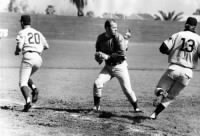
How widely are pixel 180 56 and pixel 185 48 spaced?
0.15m

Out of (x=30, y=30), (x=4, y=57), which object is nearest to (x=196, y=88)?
(x=30, y=30)

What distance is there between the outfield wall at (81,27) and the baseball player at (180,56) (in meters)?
25.0

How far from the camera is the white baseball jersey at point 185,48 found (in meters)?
6.96

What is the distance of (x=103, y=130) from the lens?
638 centimetres

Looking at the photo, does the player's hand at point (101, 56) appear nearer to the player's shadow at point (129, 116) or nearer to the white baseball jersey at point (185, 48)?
the player's shadow at point (129, 116)

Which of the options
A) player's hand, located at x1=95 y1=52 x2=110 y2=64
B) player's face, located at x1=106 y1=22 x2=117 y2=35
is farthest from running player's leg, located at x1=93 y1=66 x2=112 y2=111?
player's face, located at x1=106 y1=22 x2=117 y2=35

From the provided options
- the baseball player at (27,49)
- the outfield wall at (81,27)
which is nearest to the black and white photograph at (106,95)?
the baseball player at (27,49)

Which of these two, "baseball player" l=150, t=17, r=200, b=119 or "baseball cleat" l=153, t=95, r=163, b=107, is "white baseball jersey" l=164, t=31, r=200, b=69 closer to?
"baseball player" l=150, t=17, r=200, b=119

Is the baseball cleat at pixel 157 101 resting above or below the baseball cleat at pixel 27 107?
above

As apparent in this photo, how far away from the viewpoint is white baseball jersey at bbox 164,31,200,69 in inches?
274

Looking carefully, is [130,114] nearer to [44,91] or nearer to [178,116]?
[178,116]

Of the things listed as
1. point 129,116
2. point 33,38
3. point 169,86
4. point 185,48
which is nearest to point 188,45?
point 185,48

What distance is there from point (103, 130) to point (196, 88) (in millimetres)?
7011

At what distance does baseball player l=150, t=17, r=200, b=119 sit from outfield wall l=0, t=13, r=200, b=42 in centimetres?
2500
